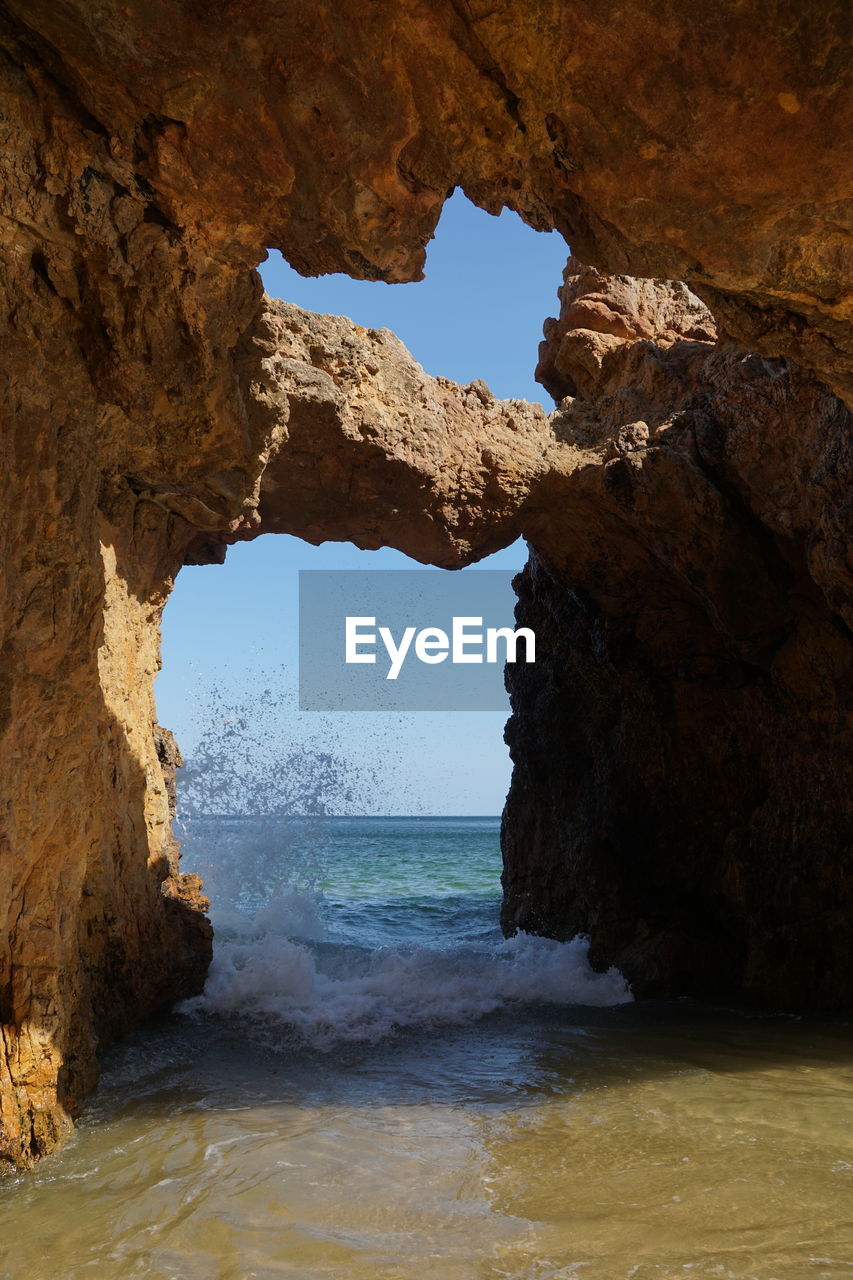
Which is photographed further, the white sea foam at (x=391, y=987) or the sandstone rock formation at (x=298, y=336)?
the white sea foam at (x=391, y=987)

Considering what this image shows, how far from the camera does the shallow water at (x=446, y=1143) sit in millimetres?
3100

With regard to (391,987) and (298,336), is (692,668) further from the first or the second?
(298,336)

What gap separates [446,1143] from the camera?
4141 millimetres

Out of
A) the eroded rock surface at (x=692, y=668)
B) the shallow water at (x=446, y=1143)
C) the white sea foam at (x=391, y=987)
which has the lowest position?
the white sea foam at (x=391, y=987)

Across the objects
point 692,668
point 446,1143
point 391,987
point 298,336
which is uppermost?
point 298,336

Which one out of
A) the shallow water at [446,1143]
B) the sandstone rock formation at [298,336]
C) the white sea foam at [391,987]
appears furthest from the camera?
the white sea foam at [391,987]

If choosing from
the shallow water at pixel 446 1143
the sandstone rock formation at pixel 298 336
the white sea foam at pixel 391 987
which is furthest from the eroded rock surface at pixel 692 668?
the shallow water at pixel 446 1143

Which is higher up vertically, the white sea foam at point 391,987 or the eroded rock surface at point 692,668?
the eroded rock surface at point 692,668

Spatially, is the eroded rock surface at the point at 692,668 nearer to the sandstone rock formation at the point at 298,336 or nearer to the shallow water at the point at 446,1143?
the sandstone rock formation at the point at 298,336

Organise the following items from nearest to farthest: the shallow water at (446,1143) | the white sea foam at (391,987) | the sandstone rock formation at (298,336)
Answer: the sandstone rock formation at (298,336)
the shallow water at (446,1143)
the white sea foam at (391,987)

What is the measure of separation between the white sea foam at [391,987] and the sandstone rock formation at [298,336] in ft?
2.02

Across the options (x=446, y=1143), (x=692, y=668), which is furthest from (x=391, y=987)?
(x=692, y=668)

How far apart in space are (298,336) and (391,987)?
211 inches

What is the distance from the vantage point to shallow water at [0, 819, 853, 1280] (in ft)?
10.2
